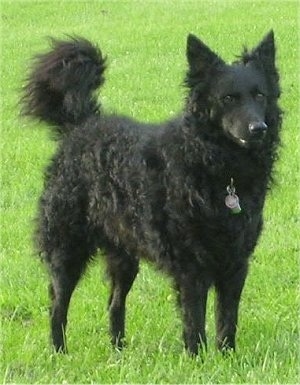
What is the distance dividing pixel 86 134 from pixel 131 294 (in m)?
1.45

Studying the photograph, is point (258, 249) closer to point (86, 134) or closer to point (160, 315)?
point (160, 315)

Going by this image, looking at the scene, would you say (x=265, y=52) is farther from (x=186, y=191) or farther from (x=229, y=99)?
(x=186, y=191)

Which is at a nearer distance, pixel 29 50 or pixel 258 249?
pixel 258 249

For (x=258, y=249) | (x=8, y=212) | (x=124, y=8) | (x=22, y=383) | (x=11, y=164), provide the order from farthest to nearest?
(x=124, y=8) → (x=11, y=164) → (x=8, y=212) → (x=258, y=249) → (x=22, y=383)

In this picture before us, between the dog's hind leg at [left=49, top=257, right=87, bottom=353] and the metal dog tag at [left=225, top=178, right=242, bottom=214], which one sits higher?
the metal dog tag at [left=225, top=178, right=242, bottom=214]

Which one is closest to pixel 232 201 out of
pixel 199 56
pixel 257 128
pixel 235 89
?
pixel 257 128

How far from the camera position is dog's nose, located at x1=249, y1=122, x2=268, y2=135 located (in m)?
5.05

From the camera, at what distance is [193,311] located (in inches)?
212

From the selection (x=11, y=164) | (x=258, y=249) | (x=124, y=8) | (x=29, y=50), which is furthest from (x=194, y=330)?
(x=124, y=8)

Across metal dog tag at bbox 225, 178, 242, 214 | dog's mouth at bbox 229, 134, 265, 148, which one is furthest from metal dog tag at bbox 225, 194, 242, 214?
dog's mouth at bbox 229, 134, 265, 148

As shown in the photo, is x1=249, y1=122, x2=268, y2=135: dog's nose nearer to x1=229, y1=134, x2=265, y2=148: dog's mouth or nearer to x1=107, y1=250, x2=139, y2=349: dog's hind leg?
x1=229, y1=134, x2=265, y2=148: dog's mouth

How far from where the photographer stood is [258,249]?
7.46 metres

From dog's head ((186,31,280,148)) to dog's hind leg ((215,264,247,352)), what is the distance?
89 cm

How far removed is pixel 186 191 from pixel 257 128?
657 mm
